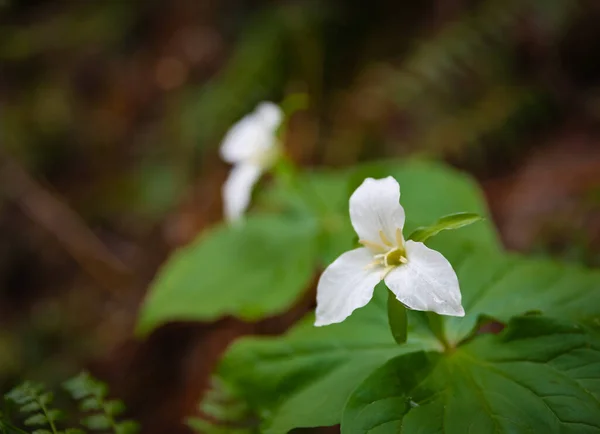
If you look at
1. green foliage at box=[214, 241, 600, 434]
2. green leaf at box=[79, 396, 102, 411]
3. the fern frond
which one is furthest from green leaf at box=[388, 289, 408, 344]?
green leaf at box=[79, 396, 102, 411]

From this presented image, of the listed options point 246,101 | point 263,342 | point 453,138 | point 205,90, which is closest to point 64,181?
point 205,90

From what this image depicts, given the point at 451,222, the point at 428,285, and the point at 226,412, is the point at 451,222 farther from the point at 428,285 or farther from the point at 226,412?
the point at 226,412

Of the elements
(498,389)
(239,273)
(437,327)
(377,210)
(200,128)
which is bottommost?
(498,389)

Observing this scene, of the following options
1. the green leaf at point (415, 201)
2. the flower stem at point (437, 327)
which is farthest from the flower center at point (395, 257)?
the green leaf at point (415, 201)

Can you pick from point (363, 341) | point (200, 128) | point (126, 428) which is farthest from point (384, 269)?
point (200, 128)

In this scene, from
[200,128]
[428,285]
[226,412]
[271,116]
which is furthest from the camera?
[200,128]

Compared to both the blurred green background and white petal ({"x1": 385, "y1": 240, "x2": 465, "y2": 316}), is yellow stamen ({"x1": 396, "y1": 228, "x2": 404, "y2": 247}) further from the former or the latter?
the blurred green background
